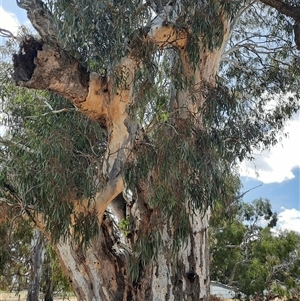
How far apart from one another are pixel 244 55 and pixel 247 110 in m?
0.97

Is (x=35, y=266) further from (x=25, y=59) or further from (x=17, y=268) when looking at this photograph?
(x=25, y=59)

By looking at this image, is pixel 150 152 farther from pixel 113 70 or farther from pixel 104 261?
pixel 104 261

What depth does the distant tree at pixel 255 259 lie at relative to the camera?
10.5m

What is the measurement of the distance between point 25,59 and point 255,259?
916 cm

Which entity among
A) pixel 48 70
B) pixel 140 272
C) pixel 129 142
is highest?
pixel 48 70

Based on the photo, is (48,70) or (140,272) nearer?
(48,70)

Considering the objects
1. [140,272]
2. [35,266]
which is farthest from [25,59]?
[35,266]

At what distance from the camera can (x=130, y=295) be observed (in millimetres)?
4316

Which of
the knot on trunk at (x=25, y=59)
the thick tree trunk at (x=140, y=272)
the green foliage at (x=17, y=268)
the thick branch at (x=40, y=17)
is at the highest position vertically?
the thick branch at (x=40, y=17)

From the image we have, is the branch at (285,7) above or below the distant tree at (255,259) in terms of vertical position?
above

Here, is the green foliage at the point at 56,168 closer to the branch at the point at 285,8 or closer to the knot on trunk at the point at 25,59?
the knot on trunk at the point at 25,59

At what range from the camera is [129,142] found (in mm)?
3975

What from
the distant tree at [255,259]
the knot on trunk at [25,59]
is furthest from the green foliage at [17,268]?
the knot on trunk at [25,59]

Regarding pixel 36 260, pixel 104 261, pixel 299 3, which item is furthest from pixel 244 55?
pixel 36 260
